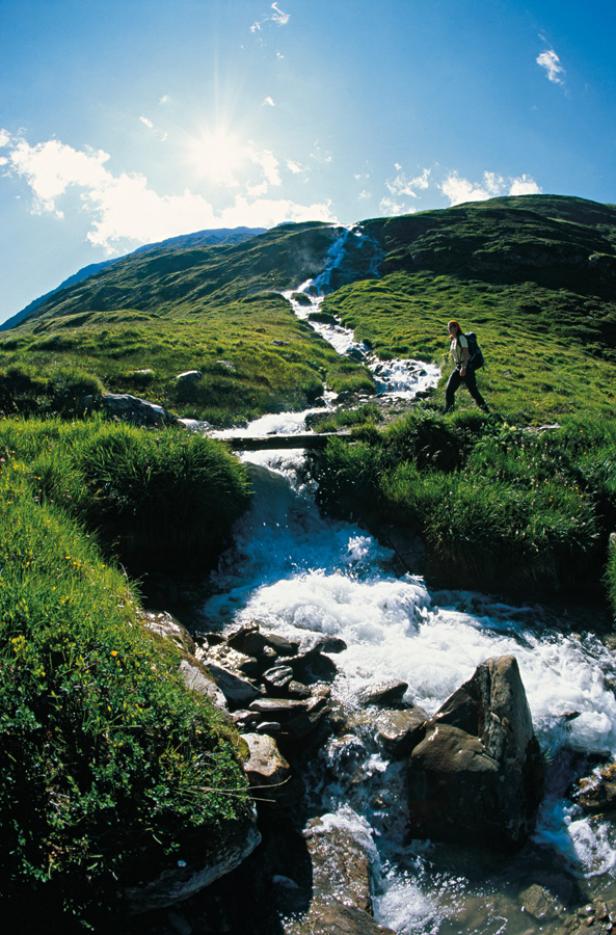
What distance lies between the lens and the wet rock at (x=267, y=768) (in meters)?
5.54

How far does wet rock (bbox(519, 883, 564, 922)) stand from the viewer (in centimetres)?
503

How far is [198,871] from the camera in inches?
171

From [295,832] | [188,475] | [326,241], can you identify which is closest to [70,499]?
[188,475]

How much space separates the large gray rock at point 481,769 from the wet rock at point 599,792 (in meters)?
0.53

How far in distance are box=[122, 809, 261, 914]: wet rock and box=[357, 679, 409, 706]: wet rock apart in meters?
2.62

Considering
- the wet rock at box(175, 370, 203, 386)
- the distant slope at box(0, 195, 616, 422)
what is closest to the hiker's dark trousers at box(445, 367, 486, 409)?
the distant slope at box(0, 195, 616, 422)

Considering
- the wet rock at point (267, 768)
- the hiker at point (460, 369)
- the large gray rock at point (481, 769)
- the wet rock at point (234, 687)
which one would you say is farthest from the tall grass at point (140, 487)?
the hiker at point (460, 369)

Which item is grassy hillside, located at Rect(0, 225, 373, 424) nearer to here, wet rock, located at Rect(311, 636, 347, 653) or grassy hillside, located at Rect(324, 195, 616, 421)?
grassy hillside, located at Rect(324, 195, 616, 421)

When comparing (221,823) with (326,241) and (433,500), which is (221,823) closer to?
(433,500)

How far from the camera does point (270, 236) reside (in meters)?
133

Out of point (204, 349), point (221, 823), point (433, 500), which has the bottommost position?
point (221, 823)

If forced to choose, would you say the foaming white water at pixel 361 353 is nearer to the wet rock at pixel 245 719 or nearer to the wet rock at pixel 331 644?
the wet rock at pixel 331 644

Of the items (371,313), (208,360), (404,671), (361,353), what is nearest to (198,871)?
(404,671)

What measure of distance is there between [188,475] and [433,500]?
16.9 feet
